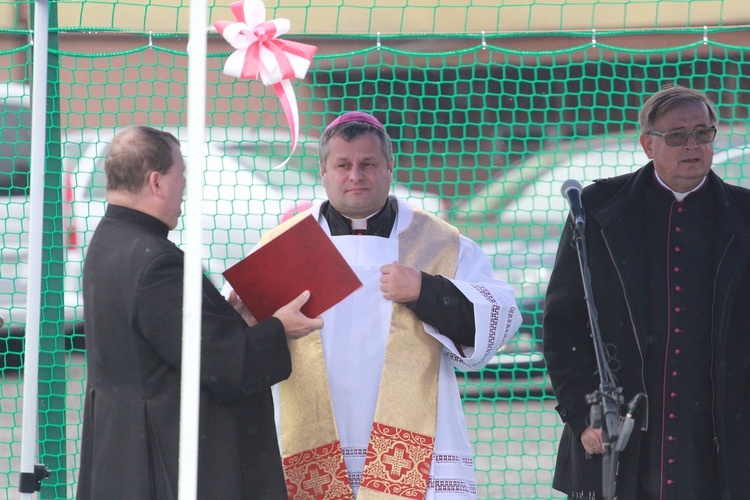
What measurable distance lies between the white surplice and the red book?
1.27 ft

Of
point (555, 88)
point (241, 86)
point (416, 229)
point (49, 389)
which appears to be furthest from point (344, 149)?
point (555, 88)

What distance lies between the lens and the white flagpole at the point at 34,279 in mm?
3895

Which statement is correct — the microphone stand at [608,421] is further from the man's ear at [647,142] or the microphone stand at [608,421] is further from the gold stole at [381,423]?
the man's ear at [647,142]

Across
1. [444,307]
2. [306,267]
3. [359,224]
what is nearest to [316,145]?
[359,224]

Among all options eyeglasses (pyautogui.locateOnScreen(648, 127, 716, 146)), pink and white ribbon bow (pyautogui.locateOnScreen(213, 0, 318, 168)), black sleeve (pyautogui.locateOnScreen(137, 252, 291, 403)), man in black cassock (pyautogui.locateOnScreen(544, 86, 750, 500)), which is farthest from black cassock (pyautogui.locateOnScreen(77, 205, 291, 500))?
eyeglasses (pyautogui.locateOnScreen(648, 127, 716, 146))

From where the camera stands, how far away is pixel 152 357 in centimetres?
312

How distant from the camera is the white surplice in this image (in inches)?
146

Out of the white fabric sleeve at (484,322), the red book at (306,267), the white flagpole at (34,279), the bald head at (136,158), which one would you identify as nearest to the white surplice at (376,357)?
the white fabric sleeve at (484,322)

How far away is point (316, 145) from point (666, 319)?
15.7 feet

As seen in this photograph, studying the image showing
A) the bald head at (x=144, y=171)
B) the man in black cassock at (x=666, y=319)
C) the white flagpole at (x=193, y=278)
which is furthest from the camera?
the man in black cassock at (x=666, y=319)

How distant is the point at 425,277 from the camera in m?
3.64

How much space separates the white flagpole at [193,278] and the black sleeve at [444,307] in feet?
3.34

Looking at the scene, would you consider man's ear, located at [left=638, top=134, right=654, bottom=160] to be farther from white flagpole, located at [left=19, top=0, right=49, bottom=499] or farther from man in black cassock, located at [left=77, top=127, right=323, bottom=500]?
white flagpole, located at [left=19, top=0, right=49, bottom=499]

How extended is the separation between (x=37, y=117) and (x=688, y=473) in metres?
2.51
